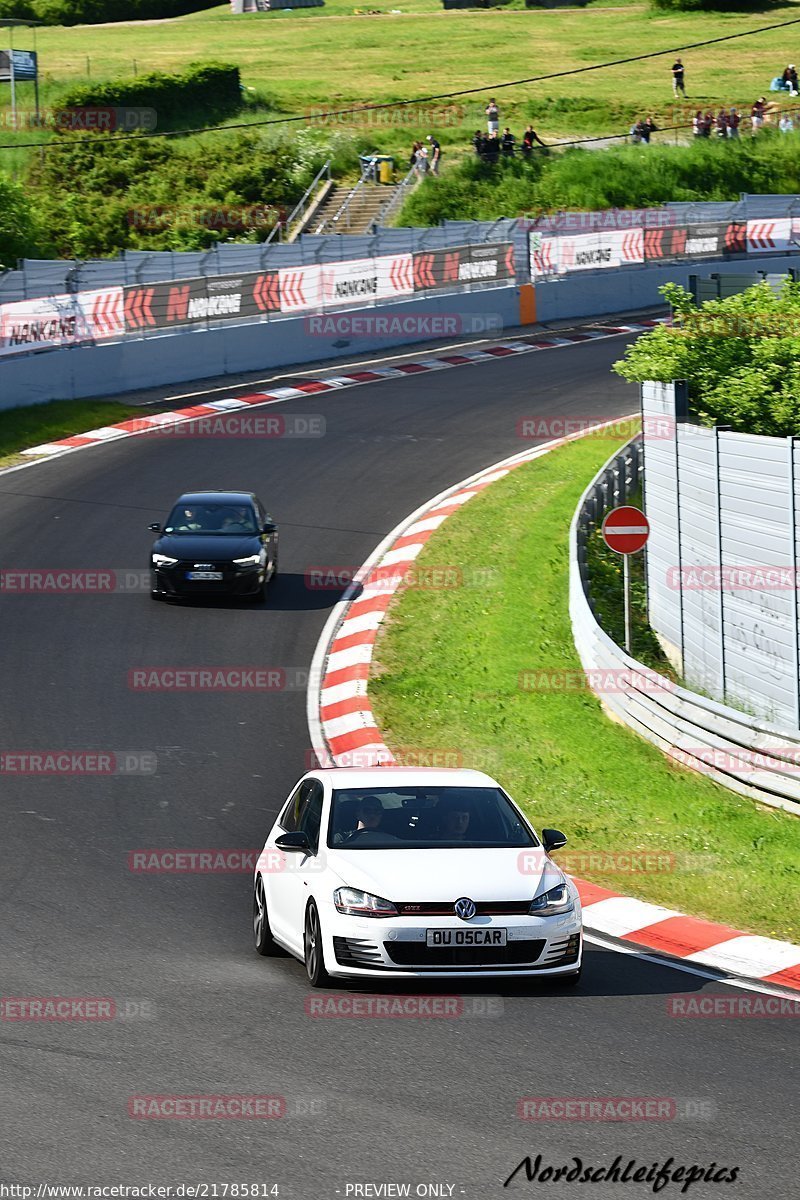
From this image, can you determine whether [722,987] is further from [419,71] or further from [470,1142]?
[419,71]

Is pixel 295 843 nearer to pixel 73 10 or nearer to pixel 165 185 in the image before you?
pixel 165 185

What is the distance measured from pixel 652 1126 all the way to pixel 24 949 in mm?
4725

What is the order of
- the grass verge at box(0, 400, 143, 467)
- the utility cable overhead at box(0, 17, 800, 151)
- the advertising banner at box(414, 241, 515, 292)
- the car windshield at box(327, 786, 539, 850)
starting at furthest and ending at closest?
the utility cable overhead at box(0, 17, 800, 151) < the advertising banner at box(414, 241, 515, 292) < the grass verge at box(0, 400, 143, 467) < the car windshield at box(327, 786, 539, 850)

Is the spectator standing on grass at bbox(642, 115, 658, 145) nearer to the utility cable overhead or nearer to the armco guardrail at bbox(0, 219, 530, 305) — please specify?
the utility cable overhead

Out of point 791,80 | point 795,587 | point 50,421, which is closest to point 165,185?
point 791,80

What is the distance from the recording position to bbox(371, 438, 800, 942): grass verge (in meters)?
13.9

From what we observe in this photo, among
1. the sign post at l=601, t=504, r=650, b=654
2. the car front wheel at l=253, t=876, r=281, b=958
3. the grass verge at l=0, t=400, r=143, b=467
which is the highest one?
the grass verge at l=0, t=400, r=143, b=467

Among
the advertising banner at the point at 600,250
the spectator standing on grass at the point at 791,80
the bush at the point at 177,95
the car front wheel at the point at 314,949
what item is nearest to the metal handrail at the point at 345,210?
the bush at the point at 177,95

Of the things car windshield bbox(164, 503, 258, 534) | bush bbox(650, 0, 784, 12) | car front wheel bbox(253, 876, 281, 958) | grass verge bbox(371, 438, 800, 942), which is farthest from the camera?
bush bbox(650, 0, 784, 12)

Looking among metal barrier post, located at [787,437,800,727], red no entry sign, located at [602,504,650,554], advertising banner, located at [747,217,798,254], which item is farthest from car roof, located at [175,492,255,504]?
advertising banner, located at [747,217,798,254]

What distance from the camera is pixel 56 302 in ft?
110

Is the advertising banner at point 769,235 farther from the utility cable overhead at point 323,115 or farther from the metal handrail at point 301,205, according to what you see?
the utility cable overhead at point 323,115

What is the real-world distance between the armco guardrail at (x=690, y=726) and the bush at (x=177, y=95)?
203ft

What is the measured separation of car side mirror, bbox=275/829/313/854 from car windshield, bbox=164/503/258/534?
12452 millimetres
